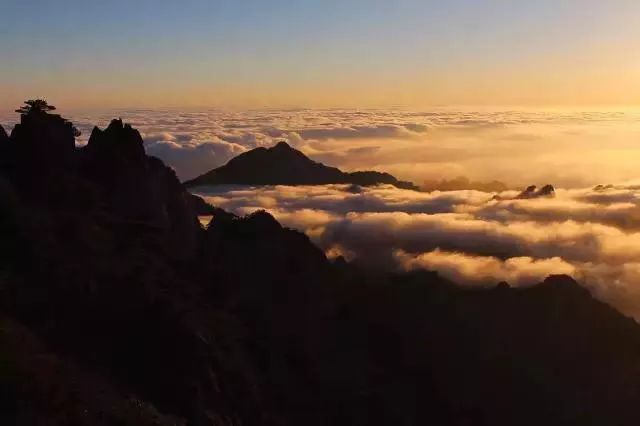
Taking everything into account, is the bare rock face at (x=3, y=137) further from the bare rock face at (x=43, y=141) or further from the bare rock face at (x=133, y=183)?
the bare rock face at (x=133, y=183)

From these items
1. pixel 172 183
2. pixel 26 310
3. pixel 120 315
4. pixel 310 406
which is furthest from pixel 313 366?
pixel 26 310

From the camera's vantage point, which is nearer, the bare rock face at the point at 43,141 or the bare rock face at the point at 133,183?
the bare rock face at the point at 43,141

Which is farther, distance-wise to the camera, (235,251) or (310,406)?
(235,251)

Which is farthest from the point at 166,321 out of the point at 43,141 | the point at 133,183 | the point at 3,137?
the point at 3,137

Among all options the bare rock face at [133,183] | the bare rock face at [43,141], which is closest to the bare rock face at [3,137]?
the bare rock face at [43,141]

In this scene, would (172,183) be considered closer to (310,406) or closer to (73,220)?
(73,220)

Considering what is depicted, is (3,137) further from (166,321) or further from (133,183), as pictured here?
(166,321)

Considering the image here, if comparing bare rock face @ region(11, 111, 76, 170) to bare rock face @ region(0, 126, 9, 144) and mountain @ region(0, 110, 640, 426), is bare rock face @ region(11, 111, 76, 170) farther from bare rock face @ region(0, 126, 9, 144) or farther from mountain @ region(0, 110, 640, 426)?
bare rock face @ region(0, 126, 9, 144)

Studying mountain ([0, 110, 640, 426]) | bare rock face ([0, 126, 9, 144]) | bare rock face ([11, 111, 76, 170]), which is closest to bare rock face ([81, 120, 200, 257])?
mountain ([0, 110, 640, 426])
